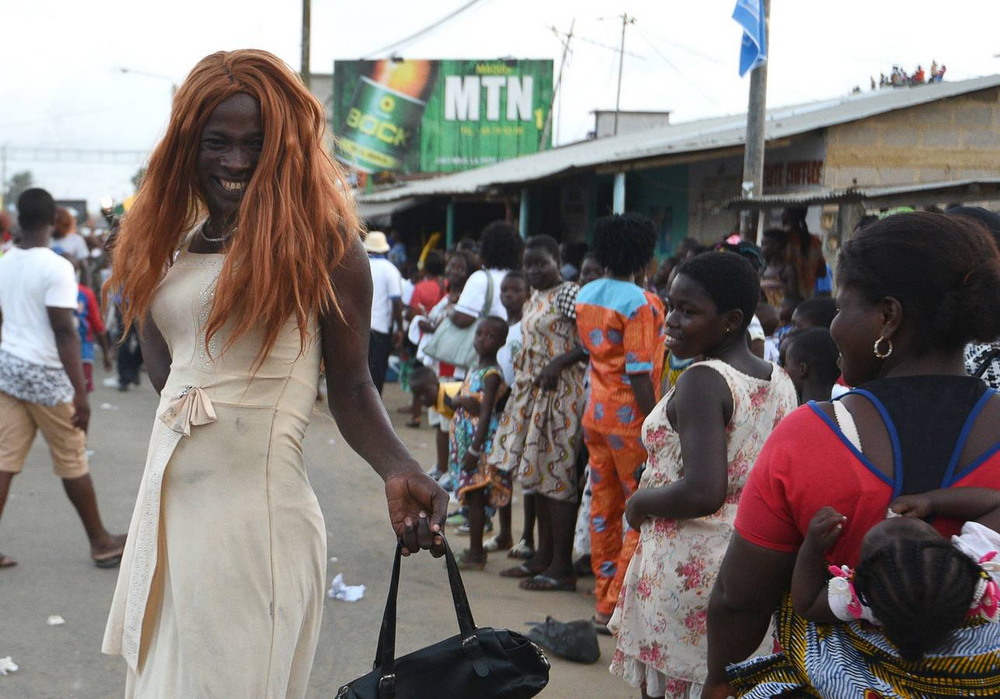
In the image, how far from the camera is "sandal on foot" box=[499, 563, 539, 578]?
20.2ft

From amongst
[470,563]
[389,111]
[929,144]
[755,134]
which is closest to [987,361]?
[470,563]

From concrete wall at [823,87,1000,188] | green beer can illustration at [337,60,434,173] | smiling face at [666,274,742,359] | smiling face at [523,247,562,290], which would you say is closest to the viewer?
smiling face at [666,274,742,359]

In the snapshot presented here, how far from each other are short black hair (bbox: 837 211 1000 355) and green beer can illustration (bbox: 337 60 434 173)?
1136 inches

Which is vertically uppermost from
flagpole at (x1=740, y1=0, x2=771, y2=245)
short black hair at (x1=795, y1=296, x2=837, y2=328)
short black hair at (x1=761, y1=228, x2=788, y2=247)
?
flagpole at (x1=740, y1=0, x2=771, y2=245)

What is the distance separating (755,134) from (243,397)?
23.7ft

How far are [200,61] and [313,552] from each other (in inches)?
42.9

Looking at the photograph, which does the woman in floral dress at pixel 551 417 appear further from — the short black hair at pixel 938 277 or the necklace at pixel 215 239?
the short black hair at pixel 938 277

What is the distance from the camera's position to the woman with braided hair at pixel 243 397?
7.40 ft

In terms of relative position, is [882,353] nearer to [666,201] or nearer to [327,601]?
[327,601]

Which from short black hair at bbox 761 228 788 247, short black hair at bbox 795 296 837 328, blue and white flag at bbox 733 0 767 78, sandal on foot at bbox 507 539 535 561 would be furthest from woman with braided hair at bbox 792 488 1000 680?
blue and white flag at bbox 733 0 767 78

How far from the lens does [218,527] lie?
2.27 metres

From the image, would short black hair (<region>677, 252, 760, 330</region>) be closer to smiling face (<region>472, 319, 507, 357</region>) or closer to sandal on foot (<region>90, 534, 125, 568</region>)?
smiling face (<region>472, 319, 507, 357</region>)

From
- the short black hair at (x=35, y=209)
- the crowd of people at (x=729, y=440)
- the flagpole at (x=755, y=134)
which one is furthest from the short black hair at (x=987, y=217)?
the flagpole at (x=755, y=134)

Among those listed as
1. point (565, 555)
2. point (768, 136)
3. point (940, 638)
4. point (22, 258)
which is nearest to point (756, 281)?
point (940, 638)
